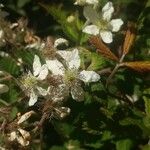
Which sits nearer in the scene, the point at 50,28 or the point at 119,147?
the point at 119,147

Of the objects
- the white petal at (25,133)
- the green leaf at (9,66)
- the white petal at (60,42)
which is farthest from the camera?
the white petal at (60,42)

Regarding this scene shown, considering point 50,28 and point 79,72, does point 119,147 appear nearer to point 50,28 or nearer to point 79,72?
point 79,72

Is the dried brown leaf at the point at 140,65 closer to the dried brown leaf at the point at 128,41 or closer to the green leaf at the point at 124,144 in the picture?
the dried brown leaf at the point at 128,41

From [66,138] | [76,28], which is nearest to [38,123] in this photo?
[66,138]

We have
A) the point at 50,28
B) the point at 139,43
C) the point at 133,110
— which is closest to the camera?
the point at 133,110

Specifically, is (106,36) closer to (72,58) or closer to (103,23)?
(103,23)

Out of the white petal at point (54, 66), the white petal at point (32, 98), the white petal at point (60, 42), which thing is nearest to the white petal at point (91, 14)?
the white petal at point (60, 42)

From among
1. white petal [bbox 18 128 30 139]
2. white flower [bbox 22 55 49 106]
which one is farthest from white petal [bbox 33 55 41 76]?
white petal [bbox 18 128 30 139]
